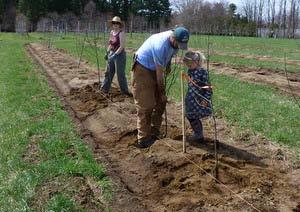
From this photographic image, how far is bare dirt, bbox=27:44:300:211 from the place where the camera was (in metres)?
5.66

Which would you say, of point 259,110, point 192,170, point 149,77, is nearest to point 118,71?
point 259,110

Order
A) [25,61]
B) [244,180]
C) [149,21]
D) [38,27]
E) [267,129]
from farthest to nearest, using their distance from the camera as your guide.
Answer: [149,21]
[38,27]
[25,61]
[267,129]
[244,180]

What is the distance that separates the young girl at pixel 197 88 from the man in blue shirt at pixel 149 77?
307mm

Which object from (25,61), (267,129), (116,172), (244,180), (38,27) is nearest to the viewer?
(244,180)

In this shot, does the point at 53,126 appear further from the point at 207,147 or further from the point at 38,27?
the point at 38,27

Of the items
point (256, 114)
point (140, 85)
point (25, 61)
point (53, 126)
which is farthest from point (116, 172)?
point (25, 61)

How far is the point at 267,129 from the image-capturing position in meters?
8.91

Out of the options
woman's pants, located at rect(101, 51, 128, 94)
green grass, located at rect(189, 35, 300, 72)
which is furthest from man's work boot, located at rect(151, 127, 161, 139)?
green grass, located at rect(189, 35, 300, 72)

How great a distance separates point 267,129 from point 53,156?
3.87 m

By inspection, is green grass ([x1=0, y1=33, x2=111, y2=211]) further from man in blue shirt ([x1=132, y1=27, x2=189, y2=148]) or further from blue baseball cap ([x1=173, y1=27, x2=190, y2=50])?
blue baseball cap ([x1=173, y1=27, x2=190, y2=50])

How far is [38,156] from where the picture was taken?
285 inches

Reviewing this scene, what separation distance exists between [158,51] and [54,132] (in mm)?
2544

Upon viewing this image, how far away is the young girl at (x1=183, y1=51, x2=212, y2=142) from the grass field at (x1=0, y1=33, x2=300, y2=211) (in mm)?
1471

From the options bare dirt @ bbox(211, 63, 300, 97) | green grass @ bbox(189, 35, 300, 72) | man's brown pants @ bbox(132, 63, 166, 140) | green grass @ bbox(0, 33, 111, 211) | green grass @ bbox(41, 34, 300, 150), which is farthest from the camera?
green grass @ bbox(189, 35, 300, 72)
